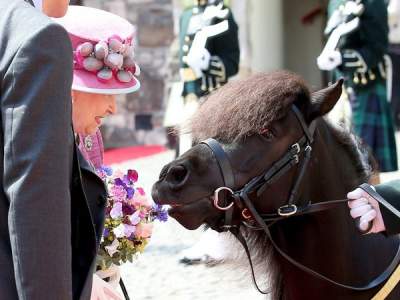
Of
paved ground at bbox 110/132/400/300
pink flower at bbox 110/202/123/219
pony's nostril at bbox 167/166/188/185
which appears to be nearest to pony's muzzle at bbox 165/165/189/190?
pony's nostril at bbox 167/166/188/185

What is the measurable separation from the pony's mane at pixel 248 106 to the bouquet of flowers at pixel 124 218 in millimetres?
365

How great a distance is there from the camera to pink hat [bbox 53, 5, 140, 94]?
8.14 ft

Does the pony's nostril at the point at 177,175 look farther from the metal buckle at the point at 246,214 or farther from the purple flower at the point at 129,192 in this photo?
the purple flower at the point at 129,192

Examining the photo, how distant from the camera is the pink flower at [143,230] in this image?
2.82 metres

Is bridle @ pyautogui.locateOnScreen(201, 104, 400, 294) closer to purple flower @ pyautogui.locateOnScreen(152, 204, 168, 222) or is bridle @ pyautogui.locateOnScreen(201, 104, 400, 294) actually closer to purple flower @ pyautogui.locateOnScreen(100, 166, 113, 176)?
purple flower @ pyautogui.locateOnScreen(152, 204, 168, 222)

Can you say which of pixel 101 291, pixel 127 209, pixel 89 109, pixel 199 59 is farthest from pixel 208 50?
pixel 101 291

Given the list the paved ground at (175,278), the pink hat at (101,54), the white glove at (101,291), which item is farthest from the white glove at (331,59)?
the white glove at (101,291)

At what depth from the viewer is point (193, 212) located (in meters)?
2.38

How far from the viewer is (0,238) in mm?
1627

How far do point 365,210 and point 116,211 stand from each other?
32.6 inches

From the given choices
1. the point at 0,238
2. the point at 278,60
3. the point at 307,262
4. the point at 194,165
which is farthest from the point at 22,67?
the point at 278,60

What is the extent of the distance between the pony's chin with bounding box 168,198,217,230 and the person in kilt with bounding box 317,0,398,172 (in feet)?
11.7

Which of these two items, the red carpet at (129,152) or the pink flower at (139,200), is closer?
the pink flower at (139,200)

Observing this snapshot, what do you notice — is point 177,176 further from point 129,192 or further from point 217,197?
point 129,192
